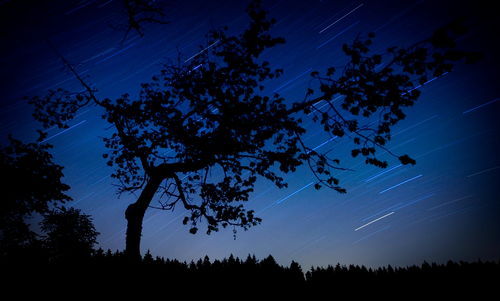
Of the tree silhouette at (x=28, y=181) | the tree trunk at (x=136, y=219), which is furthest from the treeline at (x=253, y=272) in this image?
the tree silhouette at (x=28, y=181)

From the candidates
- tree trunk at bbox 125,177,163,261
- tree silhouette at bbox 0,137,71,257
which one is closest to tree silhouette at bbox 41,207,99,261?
tree silhouette at bbox 0,137,71,257

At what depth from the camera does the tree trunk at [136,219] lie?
27.4 ft

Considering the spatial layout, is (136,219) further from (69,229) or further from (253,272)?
(69,229)

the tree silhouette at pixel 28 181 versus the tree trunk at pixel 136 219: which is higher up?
the tree silhouette at pixel 28 181

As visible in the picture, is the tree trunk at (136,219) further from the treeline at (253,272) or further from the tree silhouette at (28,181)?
the tree silhouette at (28,181)

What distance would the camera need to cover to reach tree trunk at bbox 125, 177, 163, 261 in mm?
8352

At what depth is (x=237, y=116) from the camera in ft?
29.3

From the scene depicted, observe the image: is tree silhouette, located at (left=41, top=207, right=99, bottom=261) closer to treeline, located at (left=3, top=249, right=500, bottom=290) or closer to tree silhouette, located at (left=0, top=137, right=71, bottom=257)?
tree silhouette, located at (left=0, top=137, right=71, bottom=257)

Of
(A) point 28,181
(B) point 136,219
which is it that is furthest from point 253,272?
(A) point 28,181

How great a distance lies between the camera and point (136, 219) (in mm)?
8781

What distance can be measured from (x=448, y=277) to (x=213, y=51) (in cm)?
1157

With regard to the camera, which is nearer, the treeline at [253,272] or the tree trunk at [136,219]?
the treeline at [253,272]

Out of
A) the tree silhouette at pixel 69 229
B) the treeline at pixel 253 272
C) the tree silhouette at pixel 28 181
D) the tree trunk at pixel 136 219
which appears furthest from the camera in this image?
the tree silhouette at pixel 69 229

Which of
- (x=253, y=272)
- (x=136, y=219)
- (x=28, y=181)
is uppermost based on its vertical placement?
(x=28, y=181)
